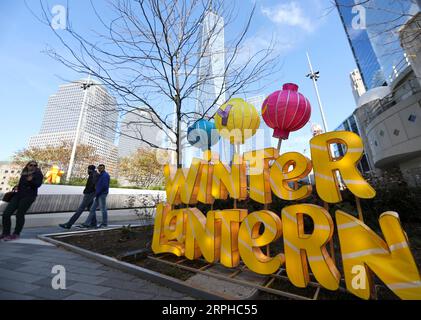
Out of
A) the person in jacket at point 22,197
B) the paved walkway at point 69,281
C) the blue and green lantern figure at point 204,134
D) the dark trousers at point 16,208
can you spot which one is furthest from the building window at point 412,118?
the dark trousers at point 16,208

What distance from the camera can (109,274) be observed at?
2910 millimetres

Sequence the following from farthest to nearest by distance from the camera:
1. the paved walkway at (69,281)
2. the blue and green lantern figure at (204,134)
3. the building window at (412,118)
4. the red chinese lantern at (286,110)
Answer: the building window at (412,118) → the blue and green lantern figure at (204,134) → the red chinese lantern at (286,110) → the paved walkway at (69,281)

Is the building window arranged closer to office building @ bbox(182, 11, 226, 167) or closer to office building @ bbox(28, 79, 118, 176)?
office building @ bbox(182, 11, 226, 167)

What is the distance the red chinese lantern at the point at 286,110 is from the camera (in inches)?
117

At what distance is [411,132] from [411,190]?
467 inches

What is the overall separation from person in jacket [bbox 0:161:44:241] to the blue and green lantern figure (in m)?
3.70

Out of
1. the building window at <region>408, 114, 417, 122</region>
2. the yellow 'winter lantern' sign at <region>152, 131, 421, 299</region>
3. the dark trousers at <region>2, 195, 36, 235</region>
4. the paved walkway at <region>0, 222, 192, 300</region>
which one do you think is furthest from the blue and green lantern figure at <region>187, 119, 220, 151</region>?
the building window at <region>408, 114, 417, 122</region>

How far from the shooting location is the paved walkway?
2.26 m

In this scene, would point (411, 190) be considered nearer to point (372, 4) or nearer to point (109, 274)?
point (372, 4)

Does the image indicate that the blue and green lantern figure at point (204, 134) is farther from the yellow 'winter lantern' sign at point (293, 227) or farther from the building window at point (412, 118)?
the building window at point (412, 118)

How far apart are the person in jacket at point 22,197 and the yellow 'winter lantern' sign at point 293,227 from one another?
10.7 ft

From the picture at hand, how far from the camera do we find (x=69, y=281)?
262 centimetres

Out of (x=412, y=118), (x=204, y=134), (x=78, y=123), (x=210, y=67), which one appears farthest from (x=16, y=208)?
(x=412, y=118)

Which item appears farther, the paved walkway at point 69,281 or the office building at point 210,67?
the office building at point 210,67
